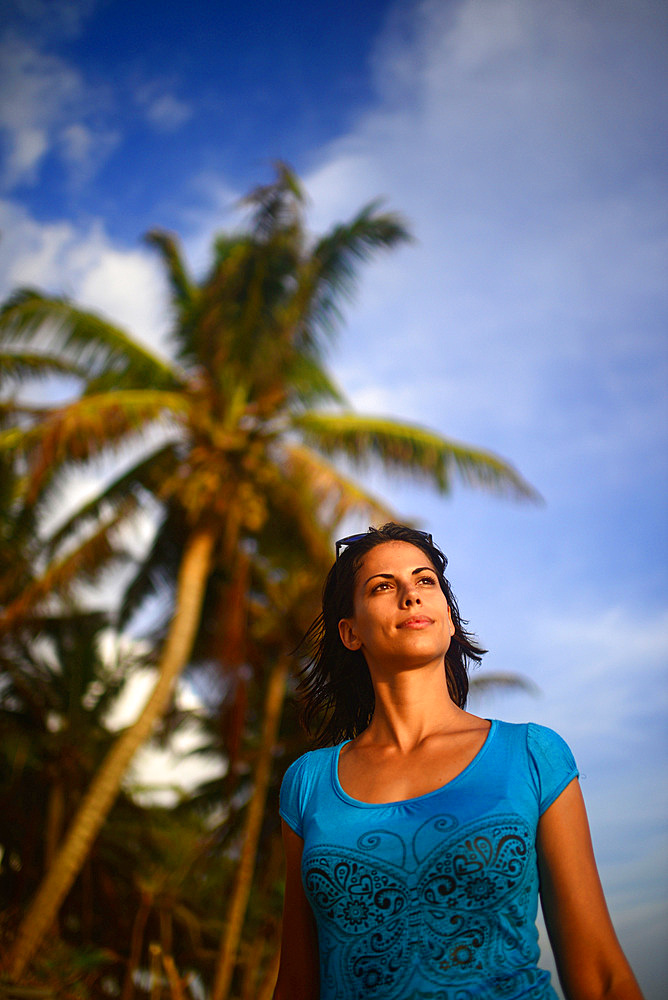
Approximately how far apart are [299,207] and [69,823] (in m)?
12.4

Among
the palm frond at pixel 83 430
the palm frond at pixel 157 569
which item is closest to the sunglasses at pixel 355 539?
the palm frond at pixel 83 430

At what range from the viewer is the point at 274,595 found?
40.0 feet

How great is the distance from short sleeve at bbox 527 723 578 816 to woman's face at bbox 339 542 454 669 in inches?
12.8

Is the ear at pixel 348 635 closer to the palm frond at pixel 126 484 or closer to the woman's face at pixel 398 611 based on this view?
the woman's face at pixel 398 611

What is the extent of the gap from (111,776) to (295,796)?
7630mm

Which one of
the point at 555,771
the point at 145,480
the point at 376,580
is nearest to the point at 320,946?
the point at 555,771

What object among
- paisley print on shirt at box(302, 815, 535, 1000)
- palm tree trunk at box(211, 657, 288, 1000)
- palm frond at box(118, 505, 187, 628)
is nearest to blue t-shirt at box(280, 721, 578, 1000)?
paisley print on shirt at box(302, 815, 535, 1000)

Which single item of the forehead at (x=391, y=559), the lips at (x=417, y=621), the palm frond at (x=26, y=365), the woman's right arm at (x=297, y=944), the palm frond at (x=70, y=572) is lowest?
the woman's right arm at (x=297, y=944)

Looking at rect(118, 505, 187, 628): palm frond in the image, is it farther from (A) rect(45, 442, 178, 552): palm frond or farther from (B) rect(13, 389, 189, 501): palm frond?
(B) rect(13, 389, 189, 501): palm frond

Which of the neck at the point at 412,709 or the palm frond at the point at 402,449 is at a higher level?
the palm frond at the point at 402,449

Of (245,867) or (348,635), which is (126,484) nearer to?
(245,867)

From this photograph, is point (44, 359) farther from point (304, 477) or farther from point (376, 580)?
point (376, 580)

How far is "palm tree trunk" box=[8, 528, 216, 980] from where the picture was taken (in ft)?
25.3

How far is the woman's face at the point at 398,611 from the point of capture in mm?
1993
